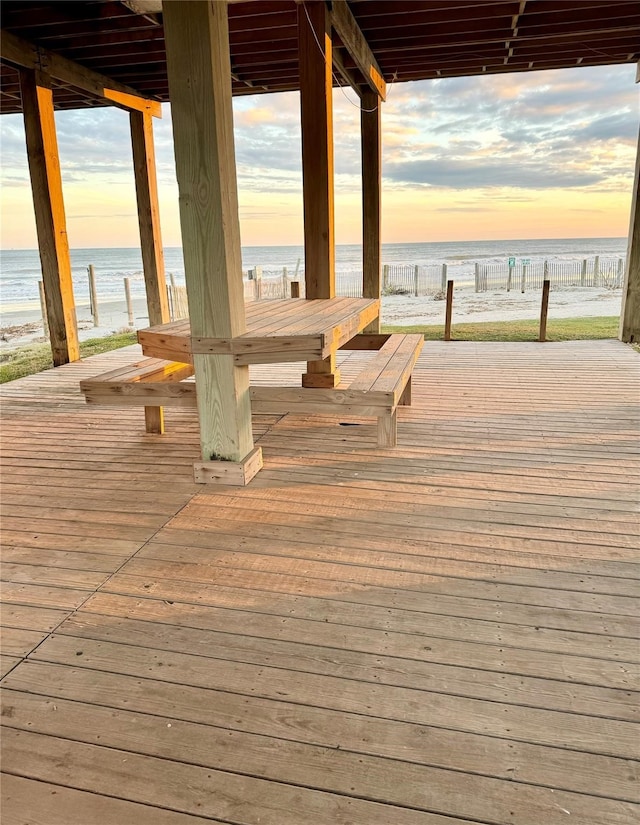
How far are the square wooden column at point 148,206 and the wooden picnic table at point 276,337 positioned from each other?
12.5ft

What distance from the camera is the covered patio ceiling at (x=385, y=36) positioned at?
464cm

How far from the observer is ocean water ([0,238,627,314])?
25.4m

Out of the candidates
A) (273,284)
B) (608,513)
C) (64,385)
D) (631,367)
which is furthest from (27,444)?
(273,284)

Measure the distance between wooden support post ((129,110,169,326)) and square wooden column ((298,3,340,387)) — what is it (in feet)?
11.8

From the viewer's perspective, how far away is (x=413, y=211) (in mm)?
40281

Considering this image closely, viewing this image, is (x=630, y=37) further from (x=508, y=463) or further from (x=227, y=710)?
(x=227, y=710)

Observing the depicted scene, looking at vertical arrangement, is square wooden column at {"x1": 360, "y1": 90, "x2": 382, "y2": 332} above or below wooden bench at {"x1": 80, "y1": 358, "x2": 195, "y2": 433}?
above

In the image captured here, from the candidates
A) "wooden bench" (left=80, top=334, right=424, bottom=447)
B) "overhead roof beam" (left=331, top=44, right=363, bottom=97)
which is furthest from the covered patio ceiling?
"wooden bench" (left=80, top=334, right=424, bottom=447)

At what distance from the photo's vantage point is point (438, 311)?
1516 centimetres

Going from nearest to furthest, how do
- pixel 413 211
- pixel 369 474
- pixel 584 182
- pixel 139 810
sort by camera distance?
pixel 139 810
pixel 369 474
pixel 584 182
pixel 413 211

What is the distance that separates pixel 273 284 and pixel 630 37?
25.0ft

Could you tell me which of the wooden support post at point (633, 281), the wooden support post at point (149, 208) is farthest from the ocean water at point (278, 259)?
the wooden support post at point (633, 281)

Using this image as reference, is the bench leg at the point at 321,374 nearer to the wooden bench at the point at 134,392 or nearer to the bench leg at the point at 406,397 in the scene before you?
the bench leg at the point at 406,397

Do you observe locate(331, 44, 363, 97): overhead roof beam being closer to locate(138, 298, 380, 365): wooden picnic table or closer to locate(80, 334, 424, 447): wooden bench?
locate(138, 298, 380, 365): wooden picnic table
